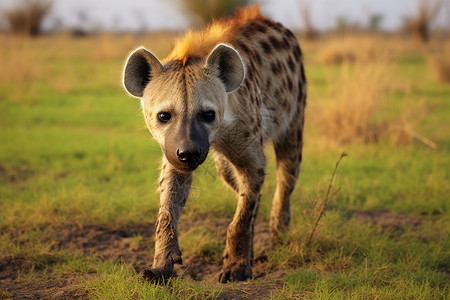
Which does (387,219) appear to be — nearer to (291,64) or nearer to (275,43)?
(291,64)

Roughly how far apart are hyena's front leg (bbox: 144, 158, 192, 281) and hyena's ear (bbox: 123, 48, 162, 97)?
16.1 inches

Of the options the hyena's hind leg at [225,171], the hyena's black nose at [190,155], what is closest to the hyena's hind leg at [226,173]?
the hyena's hind leg at [225,171]

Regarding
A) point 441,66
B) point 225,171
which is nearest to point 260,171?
point 225,171

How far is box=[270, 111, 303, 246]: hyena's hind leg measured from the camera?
3.36 metres

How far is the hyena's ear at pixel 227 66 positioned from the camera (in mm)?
2406

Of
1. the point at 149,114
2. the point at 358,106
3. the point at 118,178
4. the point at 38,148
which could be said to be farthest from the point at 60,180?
the point at 358,106

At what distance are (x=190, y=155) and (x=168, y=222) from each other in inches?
20.2

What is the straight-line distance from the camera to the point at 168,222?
2.56 metres

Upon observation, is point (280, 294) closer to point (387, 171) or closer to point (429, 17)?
point (387, 171)

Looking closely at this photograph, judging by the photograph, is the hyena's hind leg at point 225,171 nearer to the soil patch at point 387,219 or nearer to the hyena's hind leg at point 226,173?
the hyena's hind leg at point 226,173

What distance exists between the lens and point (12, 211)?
359cm

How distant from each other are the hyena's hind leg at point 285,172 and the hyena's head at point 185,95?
1.09 m

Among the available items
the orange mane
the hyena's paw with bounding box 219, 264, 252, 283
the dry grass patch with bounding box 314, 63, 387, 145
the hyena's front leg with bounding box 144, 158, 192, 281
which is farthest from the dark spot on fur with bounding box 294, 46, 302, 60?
the dry grass patch with bounding box 314, 63, 387, 145

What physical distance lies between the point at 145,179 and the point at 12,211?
1373mm
